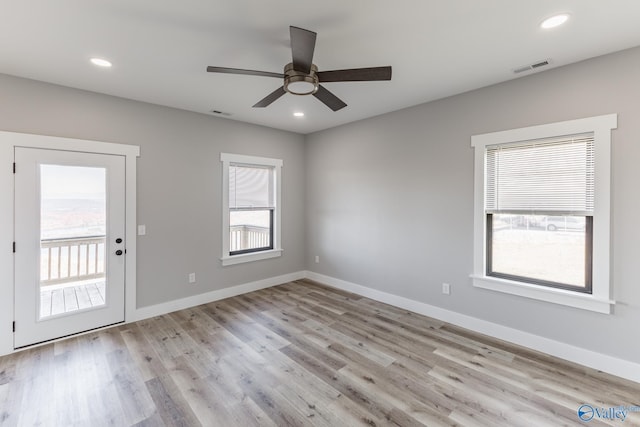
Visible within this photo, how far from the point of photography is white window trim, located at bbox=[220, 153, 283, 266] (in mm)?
4438

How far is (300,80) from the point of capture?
7.24 ft

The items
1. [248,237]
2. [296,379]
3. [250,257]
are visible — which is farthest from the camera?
[248,237]

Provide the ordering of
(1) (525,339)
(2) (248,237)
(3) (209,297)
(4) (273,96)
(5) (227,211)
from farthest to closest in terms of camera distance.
→ (2) (248,237) < (5) (227,211) < (3) (209,297) < (1) (525,339) < (4) (273,96)

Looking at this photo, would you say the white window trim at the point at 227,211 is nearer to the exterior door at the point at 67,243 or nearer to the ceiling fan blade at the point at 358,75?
the exterior door at the point at 67,243

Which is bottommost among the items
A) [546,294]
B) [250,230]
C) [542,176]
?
[546,294]

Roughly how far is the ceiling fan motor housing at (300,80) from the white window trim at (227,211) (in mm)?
2437

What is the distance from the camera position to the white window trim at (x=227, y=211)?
4.44m

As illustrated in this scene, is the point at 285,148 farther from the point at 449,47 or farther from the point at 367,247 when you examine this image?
the point at 449,47

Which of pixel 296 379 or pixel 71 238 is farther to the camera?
pixel 71 238

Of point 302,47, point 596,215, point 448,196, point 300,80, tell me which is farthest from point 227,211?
point 596,215

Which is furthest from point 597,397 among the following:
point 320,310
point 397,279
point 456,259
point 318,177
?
point 318,177

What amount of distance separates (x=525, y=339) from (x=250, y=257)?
12.6ft

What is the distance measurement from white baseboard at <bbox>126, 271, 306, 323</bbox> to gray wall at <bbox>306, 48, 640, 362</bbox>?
0.62m

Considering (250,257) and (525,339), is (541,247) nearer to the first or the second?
(525,339)
